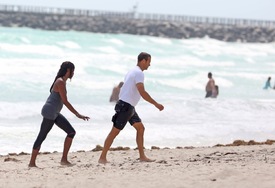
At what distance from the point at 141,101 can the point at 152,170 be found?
13.0 meters

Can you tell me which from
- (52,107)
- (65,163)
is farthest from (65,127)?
(65,163)

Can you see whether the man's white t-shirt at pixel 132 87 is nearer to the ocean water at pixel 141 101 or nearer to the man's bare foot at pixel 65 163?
the man's bare foot at pixel 65 163

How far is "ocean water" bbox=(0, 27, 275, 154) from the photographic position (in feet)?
47.0

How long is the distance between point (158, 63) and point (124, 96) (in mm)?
38871

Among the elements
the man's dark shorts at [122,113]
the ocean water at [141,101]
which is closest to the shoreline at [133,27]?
the ocean water at [141,101]

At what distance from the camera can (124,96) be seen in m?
9.25

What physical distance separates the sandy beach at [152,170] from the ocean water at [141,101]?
7.33ft

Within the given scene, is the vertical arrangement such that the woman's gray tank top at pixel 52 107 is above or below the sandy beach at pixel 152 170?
above

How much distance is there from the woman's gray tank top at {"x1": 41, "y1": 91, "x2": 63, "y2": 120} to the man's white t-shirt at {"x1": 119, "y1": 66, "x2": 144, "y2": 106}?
2.22 feet

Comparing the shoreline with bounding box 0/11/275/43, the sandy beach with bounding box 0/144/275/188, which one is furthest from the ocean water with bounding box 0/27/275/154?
the shoreline with bounding box 0/11/275/43

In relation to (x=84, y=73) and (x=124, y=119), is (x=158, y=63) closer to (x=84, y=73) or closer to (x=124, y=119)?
(x=84, y=73)

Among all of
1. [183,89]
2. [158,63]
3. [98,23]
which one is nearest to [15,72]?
[183,89]

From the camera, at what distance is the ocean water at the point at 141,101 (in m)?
14.3

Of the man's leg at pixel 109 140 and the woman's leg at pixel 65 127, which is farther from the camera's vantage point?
the man's leg at pixel 109 140
